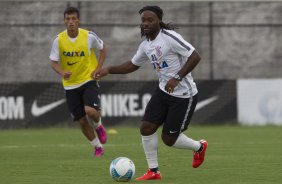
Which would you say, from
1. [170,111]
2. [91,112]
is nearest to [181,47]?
[170,111]

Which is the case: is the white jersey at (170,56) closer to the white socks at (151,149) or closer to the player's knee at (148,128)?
the player's knee at (148,128)

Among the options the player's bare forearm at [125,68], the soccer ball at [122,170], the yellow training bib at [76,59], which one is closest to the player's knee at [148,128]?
the soccer ball at [122,170]

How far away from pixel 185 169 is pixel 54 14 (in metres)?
19.2

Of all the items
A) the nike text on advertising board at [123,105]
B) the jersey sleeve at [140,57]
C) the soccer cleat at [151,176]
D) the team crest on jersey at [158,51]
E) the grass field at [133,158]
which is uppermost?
the team crest on jersey at [158,51]

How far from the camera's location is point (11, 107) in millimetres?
21641

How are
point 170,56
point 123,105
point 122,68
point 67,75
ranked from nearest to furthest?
point 170,56, point 122,68, point 67,75, point 123,105

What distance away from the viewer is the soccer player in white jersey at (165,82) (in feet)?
33.7

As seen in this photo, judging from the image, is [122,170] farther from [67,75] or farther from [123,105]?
[123,105]

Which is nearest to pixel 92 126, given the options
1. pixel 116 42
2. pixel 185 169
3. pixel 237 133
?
pixel 185 169

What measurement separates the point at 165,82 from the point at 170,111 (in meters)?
0.36

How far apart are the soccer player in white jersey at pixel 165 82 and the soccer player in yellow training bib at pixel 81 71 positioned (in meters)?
3.27

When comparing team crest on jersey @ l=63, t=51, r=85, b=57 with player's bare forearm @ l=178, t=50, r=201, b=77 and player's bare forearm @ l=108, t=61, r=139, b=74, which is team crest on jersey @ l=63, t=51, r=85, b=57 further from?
player's bare forearm @ l=178, t=50, r=201, b=77

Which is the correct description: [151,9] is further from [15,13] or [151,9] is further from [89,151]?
[15,13]

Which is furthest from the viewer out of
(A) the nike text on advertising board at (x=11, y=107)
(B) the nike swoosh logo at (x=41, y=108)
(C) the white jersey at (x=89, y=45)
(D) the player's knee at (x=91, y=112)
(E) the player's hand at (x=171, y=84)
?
(B) the nike swoosh logo at (x=41, y=108)
